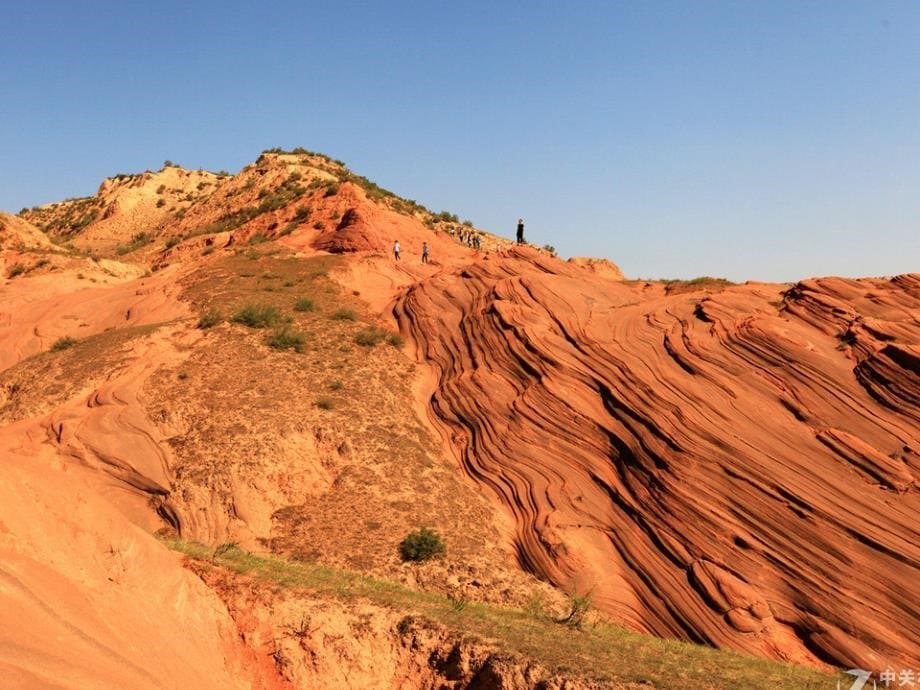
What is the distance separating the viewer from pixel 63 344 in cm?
2311

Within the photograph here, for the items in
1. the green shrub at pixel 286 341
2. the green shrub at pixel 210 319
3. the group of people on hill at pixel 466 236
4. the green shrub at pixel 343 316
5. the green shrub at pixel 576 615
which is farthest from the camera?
the group of people on hill at pixel 466 236

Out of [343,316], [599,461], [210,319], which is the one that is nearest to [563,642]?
[599,461]

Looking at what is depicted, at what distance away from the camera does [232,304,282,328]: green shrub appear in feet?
76.9

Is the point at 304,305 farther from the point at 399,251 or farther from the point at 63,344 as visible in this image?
the point at 63,344

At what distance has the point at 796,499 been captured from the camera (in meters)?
14.3

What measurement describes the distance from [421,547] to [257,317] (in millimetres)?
12309

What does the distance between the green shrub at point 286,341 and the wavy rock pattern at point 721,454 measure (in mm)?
5068

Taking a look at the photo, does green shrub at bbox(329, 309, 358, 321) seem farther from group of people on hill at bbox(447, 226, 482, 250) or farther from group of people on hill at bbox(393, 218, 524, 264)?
group of people on hill at bbox(447, 226, 482, 250)

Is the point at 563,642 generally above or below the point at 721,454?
below

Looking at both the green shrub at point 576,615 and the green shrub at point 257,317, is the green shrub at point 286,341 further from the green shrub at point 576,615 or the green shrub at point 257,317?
the green shrub at point 576,615

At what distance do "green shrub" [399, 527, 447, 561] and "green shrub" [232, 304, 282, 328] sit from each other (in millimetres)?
11519

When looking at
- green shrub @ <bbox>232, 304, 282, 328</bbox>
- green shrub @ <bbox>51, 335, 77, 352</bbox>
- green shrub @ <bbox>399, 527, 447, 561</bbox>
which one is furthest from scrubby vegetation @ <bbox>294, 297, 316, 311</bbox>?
green shrub @ <bbox>399, 527, 447, 561</bbox>

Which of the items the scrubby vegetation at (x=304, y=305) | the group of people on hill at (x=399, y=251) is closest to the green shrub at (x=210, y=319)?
the scrubby vegetation at (x=304, y=305)

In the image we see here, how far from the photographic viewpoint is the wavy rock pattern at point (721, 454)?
13.2 meters
